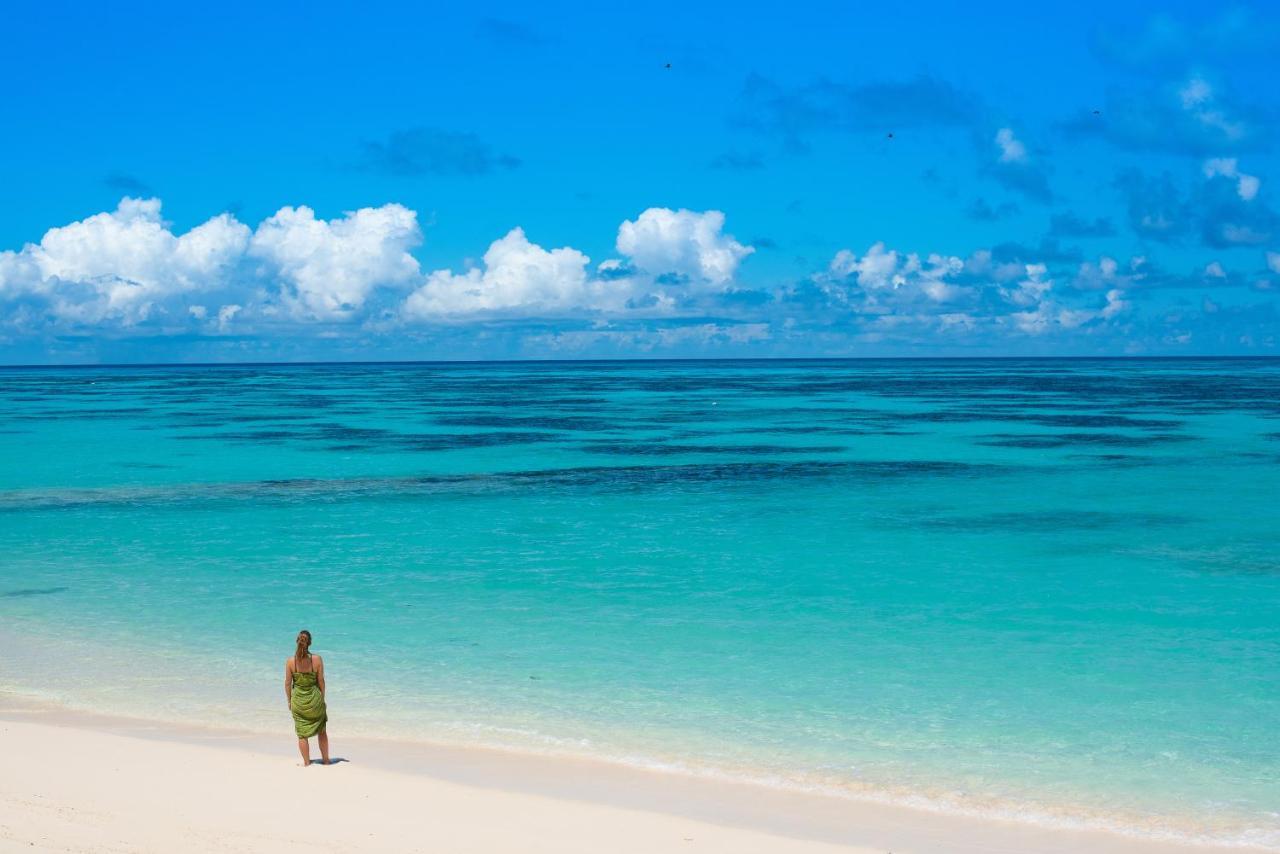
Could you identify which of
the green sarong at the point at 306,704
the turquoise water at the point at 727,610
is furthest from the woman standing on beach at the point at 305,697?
the turquoise water at the point at 727,610

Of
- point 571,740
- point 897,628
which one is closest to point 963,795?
point 571,740

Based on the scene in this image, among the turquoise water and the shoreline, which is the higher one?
the turquoise water

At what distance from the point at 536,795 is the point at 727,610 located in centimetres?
846

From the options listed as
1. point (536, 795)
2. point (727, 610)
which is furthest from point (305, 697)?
point (727, 610)

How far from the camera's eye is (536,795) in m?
10.6

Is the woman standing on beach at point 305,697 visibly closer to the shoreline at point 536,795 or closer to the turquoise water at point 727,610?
the shoreline at point 536,795

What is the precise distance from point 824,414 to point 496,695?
191 ft

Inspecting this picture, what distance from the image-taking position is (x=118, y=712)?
528 inches

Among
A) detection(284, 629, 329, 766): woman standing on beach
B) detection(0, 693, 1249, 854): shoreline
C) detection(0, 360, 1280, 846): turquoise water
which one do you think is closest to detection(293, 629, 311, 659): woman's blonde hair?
detection(284, 629, 329, 766): woman standing on beach

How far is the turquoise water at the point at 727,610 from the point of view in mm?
12281

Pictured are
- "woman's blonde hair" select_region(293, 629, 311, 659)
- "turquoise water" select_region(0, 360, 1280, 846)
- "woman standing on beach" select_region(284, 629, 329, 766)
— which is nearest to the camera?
"woman's blonde hair" select_region(293, 629, 311, 659)

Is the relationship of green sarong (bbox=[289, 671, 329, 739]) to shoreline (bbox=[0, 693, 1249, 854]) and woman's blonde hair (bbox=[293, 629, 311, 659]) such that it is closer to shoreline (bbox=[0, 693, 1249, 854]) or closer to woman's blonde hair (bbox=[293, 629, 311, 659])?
woman's blonde hair (bbox=[293, 629, 311, 659])

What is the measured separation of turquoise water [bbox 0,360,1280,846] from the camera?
12281mm

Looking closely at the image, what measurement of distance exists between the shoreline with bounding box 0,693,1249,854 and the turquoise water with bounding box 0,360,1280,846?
1.59ft
